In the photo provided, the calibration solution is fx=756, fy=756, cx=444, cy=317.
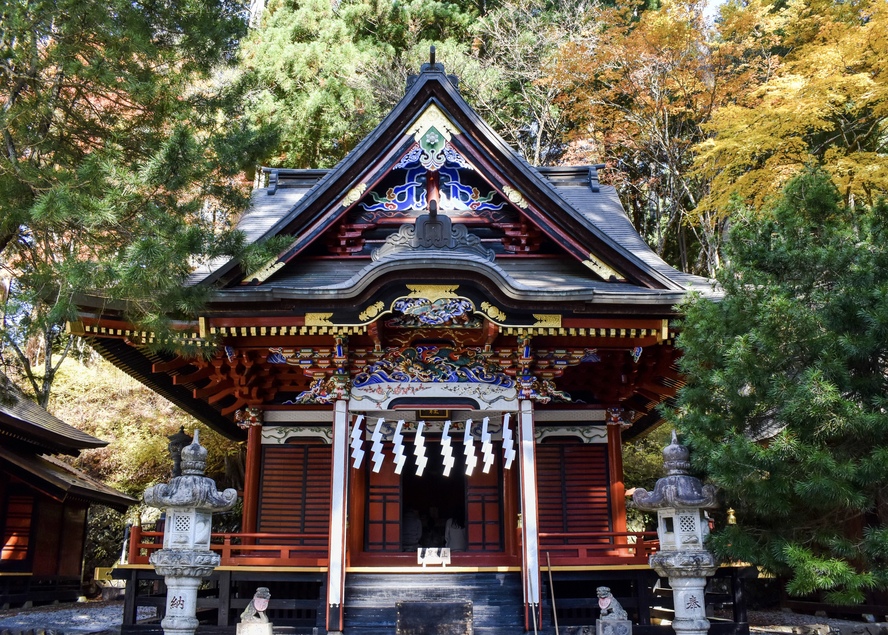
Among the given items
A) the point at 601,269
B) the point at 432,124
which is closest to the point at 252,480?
the point at 432,124

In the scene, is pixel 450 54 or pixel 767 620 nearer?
pixel 767 620

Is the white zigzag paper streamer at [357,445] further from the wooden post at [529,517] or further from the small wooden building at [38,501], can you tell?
the small wooden building at [38,501]

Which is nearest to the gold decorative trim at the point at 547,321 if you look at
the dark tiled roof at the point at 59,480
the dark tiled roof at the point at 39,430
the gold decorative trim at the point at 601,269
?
the gold decorative trim at the point at 601,269

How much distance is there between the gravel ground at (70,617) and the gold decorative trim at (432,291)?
630 centimetres

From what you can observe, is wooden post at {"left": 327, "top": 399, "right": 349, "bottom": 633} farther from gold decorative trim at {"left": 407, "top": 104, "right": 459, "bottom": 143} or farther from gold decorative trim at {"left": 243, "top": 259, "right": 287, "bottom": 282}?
gold decorative trim at {"left": 407, "top": 104, "right": 459, "bottom": 143}

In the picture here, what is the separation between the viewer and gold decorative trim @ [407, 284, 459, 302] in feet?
30.3

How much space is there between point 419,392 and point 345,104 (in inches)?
588

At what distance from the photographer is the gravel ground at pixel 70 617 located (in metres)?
11.2

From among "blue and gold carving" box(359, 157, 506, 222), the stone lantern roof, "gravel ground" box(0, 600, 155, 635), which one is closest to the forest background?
the stone lantern roof

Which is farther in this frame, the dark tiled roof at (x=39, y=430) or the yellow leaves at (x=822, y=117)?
the dark tiled roof at (x=39, y=430)

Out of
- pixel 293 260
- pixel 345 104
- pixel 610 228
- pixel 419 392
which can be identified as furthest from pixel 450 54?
pixel 419 392

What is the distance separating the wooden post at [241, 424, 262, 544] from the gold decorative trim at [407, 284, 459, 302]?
155 inches

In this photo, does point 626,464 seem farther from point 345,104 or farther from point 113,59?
point 113,59

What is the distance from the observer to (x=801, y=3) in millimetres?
18250
